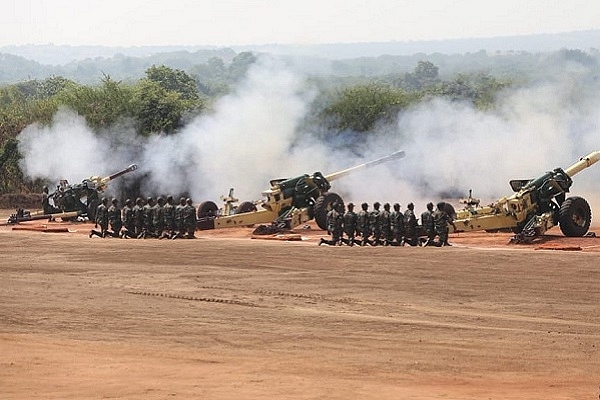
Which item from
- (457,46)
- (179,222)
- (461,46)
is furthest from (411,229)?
(457,46)

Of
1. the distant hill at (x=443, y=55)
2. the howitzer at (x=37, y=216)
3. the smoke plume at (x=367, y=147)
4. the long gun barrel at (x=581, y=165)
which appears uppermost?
the distant hill at (x=443, y=55)

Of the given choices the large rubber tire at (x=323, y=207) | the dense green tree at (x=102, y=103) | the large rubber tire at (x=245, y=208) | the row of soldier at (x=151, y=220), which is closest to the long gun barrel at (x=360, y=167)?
the large rubber tire at (x=323, y=207)

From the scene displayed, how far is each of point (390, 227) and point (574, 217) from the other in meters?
4.11

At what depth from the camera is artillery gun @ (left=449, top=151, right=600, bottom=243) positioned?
2680 cm

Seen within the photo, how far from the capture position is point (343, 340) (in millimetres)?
14594

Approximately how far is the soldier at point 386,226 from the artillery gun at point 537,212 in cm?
228

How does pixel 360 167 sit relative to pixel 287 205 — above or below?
above

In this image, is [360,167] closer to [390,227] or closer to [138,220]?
[138,220]

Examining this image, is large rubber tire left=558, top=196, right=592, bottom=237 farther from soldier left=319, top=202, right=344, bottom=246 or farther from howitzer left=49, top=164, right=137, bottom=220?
howitzer left=49, top=164, right=137, bottom=220

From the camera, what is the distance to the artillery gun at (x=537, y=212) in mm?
26797

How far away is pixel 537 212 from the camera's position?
27.3m

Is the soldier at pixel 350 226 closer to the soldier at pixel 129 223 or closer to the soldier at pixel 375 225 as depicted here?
the soldier at pixel 375 225

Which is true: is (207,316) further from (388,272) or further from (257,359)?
(388,272)

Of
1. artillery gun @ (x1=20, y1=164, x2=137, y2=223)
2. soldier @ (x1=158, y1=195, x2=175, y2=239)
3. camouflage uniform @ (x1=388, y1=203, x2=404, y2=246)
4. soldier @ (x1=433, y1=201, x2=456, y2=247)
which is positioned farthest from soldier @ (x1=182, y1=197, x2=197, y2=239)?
artillery gun @ (x1=20, y1=164, x2=137, y2=223)
